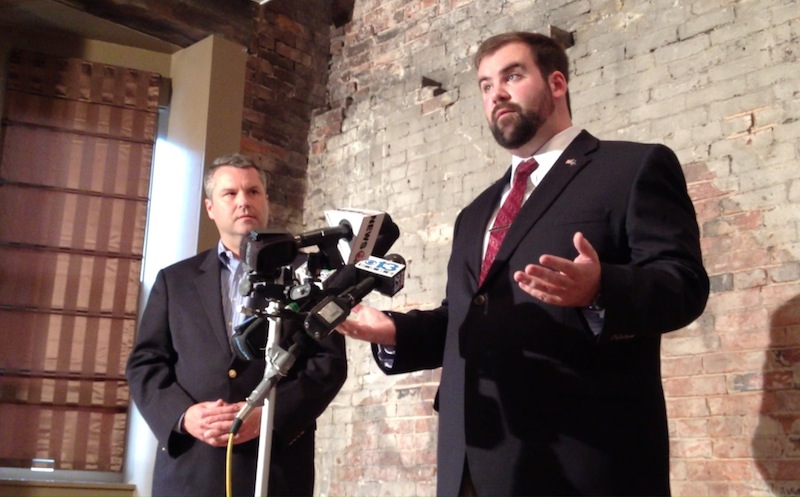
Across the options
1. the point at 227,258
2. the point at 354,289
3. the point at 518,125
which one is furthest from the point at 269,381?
the point at 227,258

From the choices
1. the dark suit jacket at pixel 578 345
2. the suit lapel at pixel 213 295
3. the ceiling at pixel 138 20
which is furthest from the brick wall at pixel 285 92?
the dark suit jacket at pixel 578 345

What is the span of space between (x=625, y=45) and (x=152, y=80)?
7.53 ft

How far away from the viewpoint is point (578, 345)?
5.13 feet

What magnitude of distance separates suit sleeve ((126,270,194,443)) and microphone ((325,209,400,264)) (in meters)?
0.90

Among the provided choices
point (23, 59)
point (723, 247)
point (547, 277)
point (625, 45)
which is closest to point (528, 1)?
point (625, 45)

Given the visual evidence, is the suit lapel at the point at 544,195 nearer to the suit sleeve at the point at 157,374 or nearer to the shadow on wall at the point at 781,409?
the suit sleeve at the point at 157,374

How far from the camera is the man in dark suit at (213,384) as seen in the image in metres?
2.20

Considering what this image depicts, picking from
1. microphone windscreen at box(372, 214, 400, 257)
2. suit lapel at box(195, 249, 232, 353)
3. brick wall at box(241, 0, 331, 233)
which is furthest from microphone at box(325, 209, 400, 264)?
brick wall at box(241, 0, 331, 233)

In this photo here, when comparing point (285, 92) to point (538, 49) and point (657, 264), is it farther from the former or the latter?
point (657, 264)

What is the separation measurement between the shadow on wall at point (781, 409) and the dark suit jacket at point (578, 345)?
1.44m

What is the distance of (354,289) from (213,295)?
1088 mm

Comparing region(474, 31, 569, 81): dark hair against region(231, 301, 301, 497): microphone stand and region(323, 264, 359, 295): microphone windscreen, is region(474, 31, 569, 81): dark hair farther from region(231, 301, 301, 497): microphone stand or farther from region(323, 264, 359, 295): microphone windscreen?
region(231, 301, 301, 497): microphone stand

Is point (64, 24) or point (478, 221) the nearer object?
point (478, 221)

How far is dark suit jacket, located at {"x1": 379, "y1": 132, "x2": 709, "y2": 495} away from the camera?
1.50 metres
